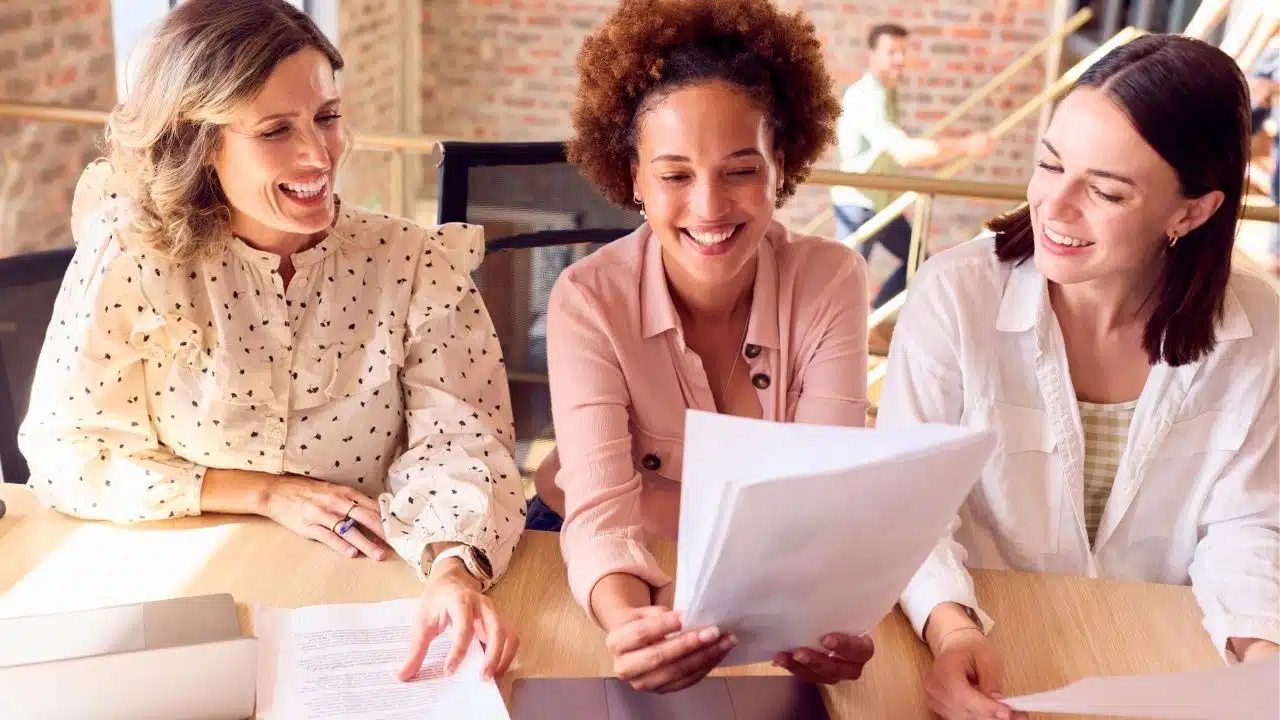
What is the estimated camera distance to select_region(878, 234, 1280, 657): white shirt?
1.42 metres

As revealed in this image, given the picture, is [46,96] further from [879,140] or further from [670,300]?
[879,140]

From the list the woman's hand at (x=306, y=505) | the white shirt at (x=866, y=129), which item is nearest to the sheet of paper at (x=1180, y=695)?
the woman's hand at (x=306, y=505)

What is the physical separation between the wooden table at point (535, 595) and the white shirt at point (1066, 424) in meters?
0.11

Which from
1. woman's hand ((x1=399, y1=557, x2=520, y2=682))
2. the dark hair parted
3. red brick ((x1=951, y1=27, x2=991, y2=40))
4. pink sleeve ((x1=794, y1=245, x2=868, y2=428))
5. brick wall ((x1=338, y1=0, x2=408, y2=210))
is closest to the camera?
woman's hand ((x1=399, y1=557, x2=520, y2=682))

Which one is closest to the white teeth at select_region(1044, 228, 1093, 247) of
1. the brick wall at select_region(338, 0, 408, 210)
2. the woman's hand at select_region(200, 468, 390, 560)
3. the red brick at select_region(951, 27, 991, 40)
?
the woman's hand at select_region(200, 468, 390, 560)

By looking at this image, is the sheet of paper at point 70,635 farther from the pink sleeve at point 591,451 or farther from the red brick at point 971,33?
the red brick at point 971,33

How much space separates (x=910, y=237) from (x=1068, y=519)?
5.19 ft

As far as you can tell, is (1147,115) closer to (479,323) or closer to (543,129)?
(479,323)

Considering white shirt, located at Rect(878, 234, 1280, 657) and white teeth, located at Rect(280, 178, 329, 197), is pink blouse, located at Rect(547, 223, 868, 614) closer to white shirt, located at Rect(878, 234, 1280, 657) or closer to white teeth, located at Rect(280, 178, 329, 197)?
white shirt, located at Rect(878, 234, 1280, 657)

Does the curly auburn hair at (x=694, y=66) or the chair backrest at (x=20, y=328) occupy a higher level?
the curly auburn hair at (x=694, y=66)

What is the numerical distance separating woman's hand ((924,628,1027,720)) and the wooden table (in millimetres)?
25

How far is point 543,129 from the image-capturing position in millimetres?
6766

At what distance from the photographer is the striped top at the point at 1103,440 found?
1452 mm

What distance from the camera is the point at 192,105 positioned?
1426 millimetres
